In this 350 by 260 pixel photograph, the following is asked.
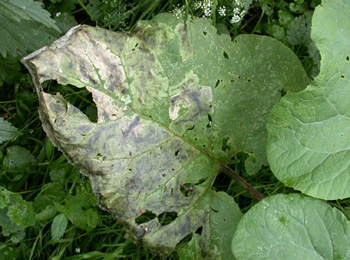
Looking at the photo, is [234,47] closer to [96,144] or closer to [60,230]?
[96,144]

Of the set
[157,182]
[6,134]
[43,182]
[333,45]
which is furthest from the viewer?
[43,182]

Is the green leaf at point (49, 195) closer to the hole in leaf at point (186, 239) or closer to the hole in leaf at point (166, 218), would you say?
the hole in leaf at point (166, 218)

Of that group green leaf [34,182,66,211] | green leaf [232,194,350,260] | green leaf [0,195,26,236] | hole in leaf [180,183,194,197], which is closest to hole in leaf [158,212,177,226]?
hole in leaf [180,183,194,197]

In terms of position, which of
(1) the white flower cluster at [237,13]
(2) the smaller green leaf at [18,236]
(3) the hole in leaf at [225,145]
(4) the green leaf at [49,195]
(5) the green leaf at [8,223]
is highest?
(1) the white flower cluster at [237,13]

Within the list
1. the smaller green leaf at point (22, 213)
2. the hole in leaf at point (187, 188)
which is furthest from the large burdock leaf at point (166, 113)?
the smaller green leaf at point (22, 213)

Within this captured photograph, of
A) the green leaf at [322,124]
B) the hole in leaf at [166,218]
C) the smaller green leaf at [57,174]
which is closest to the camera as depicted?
the green leaf at [322,124]

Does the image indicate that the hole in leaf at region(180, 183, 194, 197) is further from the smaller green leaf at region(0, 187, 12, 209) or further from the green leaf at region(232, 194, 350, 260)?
the smaller green leaf at region(0, 187, 12, 209)

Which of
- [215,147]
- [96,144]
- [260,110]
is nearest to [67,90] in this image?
[96,144]

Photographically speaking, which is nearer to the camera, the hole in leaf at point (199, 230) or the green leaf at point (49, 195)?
the hole in leaf at point (199, 230)

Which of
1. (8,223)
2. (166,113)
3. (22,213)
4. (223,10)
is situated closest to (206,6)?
(223,10)
